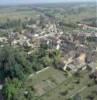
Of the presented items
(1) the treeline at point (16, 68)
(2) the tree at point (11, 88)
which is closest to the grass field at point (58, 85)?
(1) the treeline at point (16, 68)

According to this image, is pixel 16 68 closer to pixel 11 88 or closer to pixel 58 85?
pixel 11 88

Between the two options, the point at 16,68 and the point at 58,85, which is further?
the point at 16,68

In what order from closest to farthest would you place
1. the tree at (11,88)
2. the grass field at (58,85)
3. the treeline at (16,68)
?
the tree at (11,88)
the treeline at (16,68)
the grass field at (58,85)

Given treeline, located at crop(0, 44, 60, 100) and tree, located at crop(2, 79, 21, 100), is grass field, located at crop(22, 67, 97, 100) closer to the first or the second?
treeline, located at crop(0, 44, 60, 100)

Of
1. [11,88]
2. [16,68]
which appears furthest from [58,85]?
[11,88]

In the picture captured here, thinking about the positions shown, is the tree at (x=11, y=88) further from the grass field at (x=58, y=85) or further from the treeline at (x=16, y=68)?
the grass field at (x=58, y=85)

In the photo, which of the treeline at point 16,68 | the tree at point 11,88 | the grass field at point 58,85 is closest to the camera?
the tree at point 11,88

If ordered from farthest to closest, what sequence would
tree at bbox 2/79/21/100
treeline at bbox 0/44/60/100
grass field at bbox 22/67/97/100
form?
1. grass field at bbox 22/67/97/100
2. treeline at bbox 0/44/60/100
3. tree at bbox 2/79/21/100

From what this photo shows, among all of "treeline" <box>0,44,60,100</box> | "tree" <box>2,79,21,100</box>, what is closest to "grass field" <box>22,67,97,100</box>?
"treeline" <box>0,44,60,100</box>

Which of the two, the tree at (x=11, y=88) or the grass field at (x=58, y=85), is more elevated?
the tree at (x=11, y=88)

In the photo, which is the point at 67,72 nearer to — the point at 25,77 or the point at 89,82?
the point at 89,82

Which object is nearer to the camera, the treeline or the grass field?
the treeline
